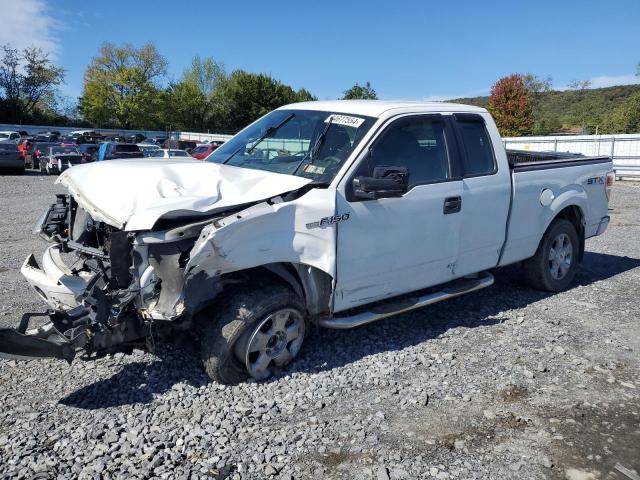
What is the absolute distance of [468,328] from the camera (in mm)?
5340

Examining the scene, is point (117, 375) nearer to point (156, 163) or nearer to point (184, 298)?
point (184, 298)

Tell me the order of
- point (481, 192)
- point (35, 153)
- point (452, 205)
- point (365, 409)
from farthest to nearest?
1. point (35, 153)
2. point (481, 192)
3. point (452, 205)
4. point (365, 409)

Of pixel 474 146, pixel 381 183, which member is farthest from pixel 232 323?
pixel 474 146

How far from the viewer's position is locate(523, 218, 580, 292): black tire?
20.4 feet

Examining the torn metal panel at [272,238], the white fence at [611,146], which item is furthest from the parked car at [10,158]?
the torn metal panel at [272,238]

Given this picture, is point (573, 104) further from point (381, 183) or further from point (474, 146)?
point (381, 183)

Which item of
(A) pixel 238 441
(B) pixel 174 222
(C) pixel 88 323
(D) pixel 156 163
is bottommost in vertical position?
(A) pixel 238 441

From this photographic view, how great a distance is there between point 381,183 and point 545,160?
359 cm

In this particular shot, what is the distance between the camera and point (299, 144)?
4.68 meters

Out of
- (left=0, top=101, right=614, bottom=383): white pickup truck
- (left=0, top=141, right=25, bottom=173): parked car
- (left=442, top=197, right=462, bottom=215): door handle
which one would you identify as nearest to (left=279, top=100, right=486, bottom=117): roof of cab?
(left=0, top=101, right=614, bottom=383): white pickup truck

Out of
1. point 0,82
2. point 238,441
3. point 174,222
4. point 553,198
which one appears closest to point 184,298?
point 174,222

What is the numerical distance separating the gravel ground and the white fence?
18557 mm

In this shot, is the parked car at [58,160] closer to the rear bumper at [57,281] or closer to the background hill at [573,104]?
the rear bumper at [57,281]

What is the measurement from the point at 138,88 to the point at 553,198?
73.8 m
